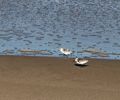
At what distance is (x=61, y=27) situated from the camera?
18812 millimetres

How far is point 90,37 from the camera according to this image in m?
16.0

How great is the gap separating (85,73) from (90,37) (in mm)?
6963

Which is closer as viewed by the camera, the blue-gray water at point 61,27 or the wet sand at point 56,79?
the wet sand at point 56,79

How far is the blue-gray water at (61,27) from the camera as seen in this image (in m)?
13.3

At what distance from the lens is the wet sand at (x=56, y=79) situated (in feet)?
24.2

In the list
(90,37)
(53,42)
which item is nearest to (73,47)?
(53,42)

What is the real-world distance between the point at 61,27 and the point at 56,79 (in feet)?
34.1

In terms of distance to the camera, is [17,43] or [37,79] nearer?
[37,79]

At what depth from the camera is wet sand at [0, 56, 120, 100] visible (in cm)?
738

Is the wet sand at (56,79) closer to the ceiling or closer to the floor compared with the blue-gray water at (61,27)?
closer to the ceiling

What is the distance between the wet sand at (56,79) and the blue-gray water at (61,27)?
179 centimetres

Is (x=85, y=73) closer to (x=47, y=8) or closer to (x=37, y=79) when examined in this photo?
(x=37, y=79)

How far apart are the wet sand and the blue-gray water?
5.88ft

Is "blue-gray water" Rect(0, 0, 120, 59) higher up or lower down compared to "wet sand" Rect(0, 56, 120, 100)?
lower down
